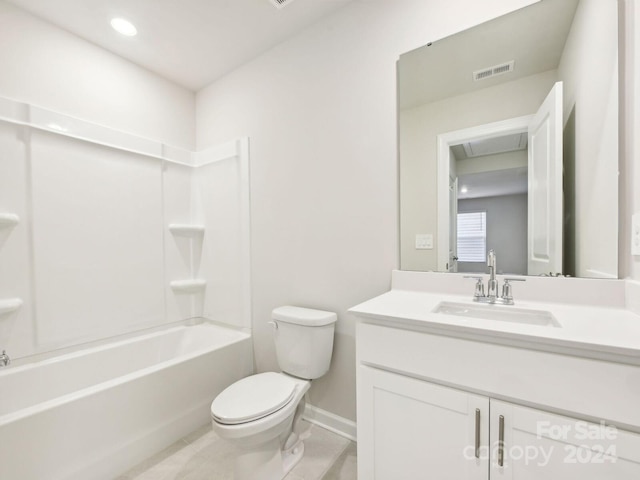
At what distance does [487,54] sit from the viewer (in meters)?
1.34

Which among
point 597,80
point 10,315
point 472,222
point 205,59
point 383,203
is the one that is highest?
point 205,59

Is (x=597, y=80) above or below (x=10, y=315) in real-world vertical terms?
above

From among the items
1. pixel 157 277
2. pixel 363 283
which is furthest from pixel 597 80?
pixel 157 277

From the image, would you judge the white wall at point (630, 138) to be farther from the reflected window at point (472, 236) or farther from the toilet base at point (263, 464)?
the toilet base at point (263, 464)

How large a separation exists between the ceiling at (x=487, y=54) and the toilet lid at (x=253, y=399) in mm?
1599

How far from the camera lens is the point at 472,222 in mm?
1400

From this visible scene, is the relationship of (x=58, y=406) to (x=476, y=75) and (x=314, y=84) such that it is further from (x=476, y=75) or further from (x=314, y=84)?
(x=476, y=75)

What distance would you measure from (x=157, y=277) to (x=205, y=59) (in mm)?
1731

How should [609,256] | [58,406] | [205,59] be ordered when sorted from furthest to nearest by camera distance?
[205,59] → [58,406] → [609,256]

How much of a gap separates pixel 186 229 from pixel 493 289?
2254 millimetres

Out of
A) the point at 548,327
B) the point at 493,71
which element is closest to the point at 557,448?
the point at 548,327

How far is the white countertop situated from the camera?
2.37ft

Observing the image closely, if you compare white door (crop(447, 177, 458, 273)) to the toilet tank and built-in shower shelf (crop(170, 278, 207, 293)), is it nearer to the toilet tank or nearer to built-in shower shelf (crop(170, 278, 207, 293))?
the toilet tank

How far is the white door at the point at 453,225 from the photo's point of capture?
4.66 feet
